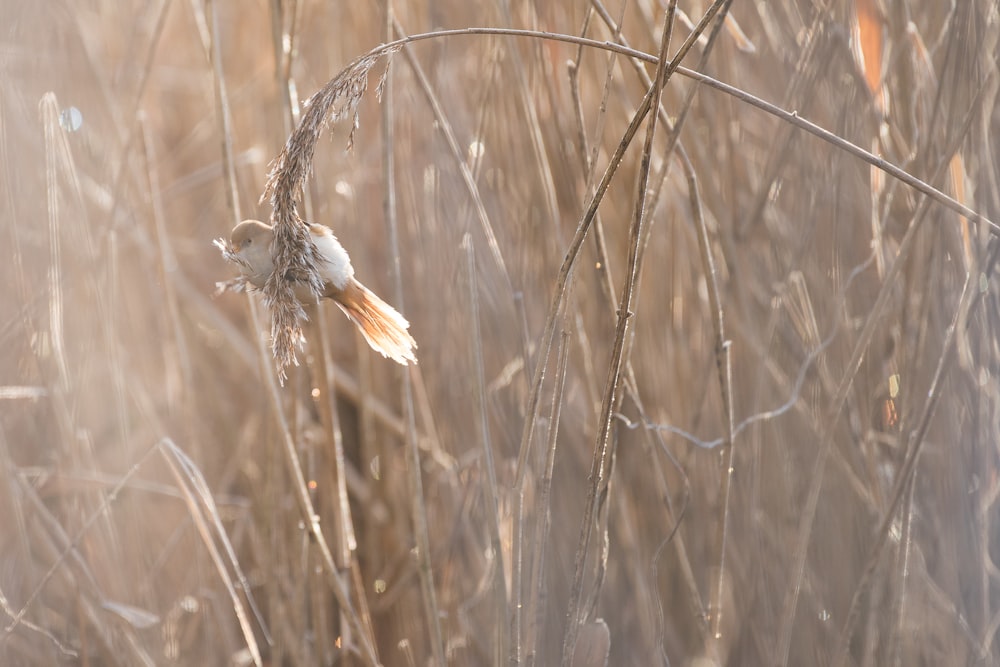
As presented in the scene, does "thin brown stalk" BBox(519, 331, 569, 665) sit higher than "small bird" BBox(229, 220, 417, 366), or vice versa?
"small bird" BBox(229, 220, 417, 366)

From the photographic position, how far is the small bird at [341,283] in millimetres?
541

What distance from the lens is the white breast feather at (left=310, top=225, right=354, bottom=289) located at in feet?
1.76

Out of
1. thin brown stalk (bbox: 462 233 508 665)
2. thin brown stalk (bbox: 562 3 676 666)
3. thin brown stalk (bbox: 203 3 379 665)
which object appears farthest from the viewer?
thin brown stalk (bbox: 203 3 379 665)

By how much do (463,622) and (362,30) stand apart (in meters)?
0.76

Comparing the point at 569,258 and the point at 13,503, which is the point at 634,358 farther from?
the point at 13,503

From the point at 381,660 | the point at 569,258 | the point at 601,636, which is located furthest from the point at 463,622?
the point at 569,258

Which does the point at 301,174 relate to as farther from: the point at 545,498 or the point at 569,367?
the point at 569,367

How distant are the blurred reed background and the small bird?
134 mm

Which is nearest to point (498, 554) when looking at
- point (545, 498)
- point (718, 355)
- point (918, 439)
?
point (545, 498)

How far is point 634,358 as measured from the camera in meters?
1.03

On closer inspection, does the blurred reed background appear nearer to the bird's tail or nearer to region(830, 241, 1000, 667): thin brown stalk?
region(830, 241, 1000, 667): thin brown stalk

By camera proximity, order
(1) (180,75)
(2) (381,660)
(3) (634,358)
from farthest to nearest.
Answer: (1) (180,75) < (2) (381,660) < (3) (634,358)

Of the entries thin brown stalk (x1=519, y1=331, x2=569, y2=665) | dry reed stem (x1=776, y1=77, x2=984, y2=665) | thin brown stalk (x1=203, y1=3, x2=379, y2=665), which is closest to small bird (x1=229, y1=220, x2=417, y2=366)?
thin brown stalk (x1=519, y1=331, x2=569, y2=665)

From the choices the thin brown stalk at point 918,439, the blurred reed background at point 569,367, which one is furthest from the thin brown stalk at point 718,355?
the thin brown stalk at point 918,439
